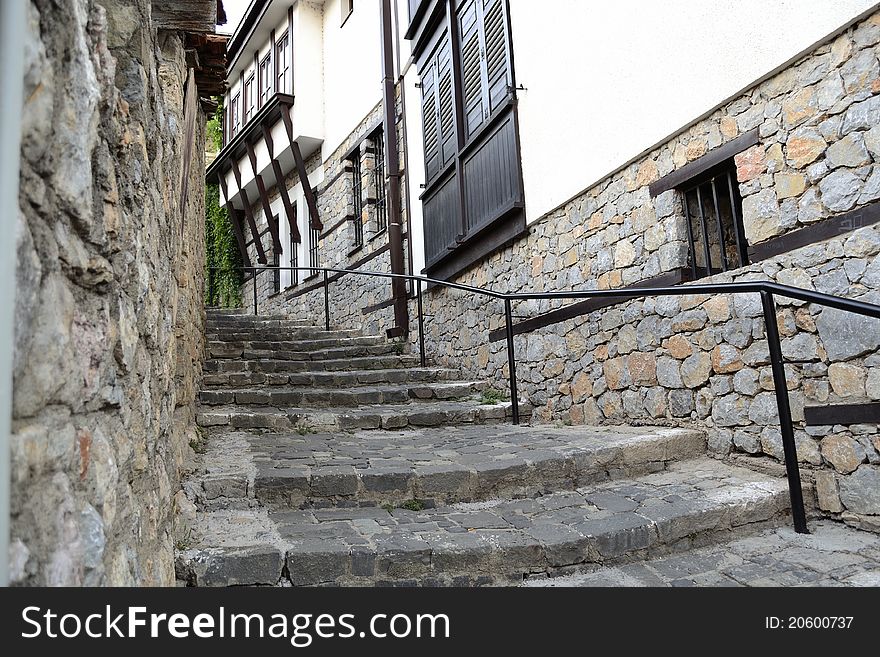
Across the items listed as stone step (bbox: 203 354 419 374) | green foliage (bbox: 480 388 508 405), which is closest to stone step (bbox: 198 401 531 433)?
green foliage (bbox: 480 388 508 405)

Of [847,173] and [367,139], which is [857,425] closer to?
[847,173]

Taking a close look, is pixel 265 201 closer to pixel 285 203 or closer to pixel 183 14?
pixel 285 203

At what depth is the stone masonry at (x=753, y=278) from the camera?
2.84 metres

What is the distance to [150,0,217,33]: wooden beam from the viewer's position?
7.21 feet

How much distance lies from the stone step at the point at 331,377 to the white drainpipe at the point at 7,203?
4.56 metres

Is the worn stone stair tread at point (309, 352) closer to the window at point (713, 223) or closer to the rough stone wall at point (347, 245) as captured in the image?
the rough stone wall at point (347, 245)

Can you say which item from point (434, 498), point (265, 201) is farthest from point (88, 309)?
point (265, 201)

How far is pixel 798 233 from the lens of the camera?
10.3 ft

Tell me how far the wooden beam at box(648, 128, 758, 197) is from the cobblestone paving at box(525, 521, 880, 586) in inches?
75.6

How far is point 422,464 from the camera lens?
3.38 metres

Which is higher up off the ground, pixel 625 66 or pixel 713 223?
pixel 625 66

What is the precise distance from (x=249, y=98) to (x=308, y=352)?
30.1 feet

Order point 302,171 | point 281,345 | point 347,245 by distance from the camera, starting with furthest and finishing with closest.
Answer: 1. point 302,171
2. point 347,245
3. point 281,345
